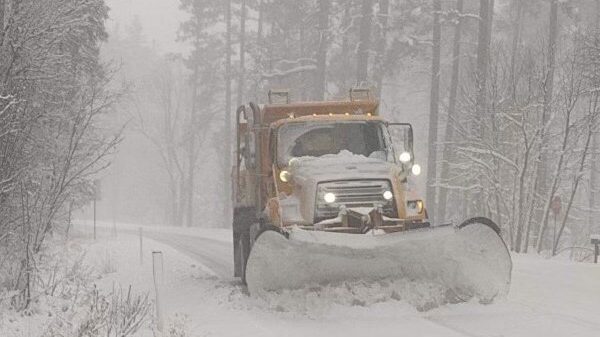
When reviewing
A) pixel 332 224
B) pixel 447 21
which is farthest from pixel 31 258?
pixel 447 21

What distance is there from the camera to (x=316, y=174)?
9.18 metres

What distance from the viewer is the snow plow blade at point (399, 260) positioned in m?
8.16

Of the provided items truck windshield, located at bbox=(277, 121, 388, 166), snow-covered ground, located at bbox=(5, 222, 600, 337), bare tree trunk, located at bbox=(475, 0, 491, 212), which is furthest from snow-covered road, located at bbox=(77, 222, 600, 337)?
bare tree trunk, located at bbox=(475, 0, 491, 212)

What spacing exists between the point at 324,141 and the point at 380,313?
10.3 ft

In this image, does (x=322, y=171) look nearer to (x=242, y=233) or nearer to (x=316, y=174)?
(x=316, y=174)

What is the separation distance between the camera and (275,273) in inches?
329

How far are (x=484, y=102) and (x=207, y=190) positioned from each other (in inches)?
2241

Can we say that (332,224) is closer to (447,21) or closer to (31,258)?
(31,258)

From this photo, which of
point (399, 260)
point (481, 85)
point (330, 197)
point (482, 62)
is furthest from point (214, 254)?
point (399, 260)

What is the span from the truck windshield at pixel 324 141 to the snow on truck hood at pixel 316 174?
1.37 ft

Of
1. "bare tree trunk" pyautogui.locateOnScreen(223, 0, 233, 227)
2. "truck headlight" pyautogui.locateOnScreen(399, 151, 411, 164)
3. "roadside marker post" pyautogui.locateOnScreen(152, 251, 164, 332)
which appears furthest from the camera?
"bare tree trunk" pyautogui.locateOnScreen(223, 0, 233, 227)

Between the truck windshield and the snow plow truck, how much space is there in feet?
0.05

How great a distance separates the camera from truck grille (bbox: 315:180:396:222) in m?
9.02

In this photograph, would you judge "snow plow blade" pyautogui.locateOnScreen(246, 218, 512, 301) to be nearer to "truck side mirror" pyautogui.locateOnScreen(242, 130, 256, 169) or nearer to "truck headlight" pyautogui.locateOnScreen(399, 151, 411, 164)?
"truck headlight" pyautogui.locateOnScreen(399, 151, 411, 164)
